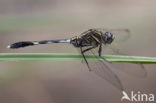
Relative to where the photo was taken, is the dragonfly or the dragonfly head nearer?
the dragonfly

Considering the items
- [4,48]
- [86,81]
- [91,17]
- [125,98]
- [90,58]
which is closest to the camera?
[90,58]

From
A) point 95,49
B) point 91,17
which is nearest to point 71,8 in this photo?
point 91,17

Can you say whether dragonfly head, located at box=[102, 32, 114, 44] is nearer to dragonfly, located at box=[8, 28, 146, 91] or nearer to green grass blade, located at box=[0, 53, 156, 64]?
dragonfly, located at box=[8, 28, 146, 91]

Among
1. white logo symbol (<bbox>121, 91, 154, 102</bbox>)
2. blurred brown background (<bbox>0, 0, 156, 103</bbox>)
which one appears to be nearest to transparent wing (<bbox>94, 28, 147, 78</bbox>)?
white logo symbol (<bbox>121, 91, 154, 102</bbox>)

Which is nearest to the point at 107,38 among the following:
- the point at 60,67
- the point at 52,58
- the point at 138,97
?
the point at 52,58

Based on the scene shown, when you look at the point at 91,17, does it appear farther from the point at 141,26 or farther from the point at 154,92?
the point at 154,92
